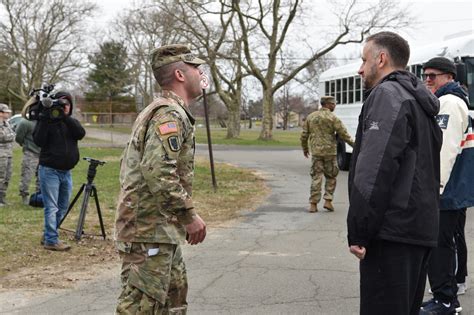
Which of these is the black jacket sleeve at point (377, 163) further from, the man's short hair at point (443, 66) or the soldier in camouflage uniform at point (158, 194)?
the man's short hair at point (443, 66)

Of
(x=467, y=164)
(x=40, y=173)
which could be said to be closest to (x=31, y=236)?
(x=40, y=173)

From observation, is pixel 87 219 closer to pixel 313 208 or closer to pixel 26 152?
pixel 26 152

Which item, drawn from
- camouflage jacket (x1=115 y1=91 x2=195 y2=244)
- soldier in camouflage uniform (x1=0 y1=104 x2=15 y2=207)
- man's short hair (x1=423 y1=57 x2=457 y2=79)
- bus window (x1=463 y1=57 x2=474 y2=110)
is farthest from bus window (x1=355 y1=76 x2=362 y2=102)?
camouflage jacket (x1=115 y1=91 x2=195 y2=244)

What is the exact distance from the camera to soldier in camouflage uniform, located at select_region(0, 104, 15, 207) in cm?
1009

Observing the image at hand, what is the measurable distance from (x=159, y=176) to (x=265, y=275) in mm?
3069

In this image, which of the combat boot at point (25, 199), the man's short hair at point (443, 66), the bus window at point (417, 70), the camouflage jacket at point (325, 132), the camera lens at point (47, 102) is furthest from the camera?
the bus window at point (417, 70)

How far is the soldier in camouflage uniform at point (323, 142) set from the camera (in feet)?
32.7

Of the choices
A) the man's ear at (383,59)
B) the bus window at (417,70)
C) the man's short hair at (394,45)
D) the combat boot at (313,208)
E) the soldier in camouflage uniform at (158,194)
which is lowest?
the combat boot at (313,208)

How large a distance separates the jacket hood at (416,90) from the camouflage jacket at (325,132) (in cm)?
672

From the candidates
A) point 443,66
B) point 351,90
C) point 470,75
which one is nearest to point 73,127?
point 443,66

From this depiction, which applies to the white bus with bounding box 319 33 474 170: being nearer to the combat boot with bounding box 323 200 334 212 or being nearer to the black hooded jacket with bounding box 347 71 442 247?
the combat boot with bounding box 323 200 334 212

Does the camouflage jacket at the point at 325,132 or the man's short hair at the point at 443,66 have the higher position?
the man's short hair at the point at 443,66

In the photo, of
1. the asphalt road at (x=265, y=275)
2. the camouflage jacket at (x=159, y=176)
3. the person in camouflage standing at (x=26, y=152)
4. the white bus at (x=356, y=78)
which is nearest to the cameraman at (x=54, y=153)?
the asphalt road at (x=265, y=275)

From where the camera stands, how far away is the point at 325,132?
9.98 m
